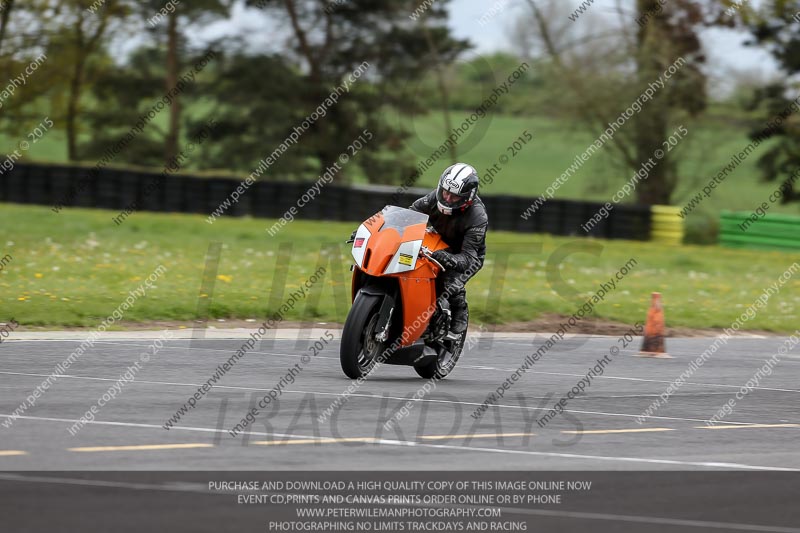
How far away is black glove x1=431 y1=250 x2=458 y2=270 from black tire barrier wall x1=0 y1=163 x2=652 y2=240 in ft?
75.9

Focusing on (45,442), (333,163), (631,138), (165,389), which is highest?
(45,442)

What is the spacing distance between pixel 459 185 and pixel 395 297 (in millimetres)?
1205

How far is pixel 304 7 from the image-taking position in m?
49.9

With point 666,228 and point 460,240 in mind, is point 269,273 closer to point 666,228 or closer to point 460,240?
point 460,240

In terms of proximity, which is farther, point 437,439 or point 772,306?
point 772,306

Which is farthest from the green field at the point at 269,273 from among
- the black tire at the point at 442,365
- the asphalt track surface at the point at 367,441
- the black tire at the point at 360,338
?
the black tire at the point at 360,338

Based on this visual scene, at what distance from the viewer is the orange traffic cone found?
16.1m

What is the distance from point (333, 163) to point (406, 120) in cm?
452

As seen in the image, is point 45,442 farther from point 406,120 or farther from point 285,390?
point 406,120
